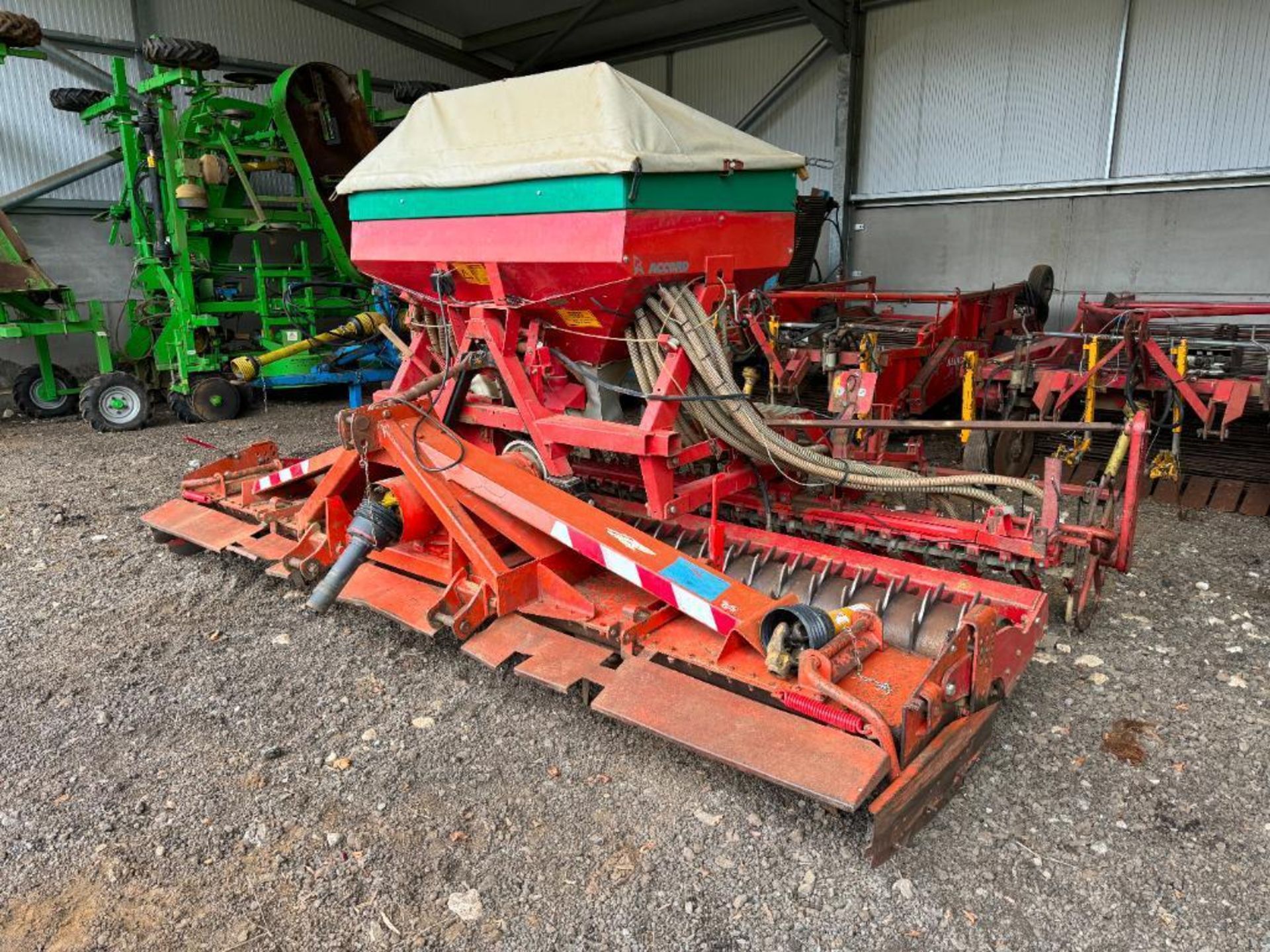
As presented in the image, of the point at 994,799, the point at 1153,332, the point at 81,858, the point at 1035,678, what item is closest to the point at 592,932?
the point at 994,799

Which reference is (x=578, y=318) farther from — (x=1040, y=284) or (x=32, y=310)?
(x=32, y=310)

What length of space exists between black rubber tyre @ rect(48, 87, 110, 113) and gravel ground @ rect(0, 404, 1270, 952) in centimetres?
790

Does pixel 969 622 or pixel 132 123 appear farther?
pixel 132 123

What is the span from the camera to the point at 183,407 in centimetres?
877

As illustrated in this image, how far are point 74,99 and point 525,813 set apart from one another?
10.2 meters

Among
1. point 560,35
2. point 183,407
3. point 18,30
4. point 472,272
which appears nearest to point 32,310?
point 183,407

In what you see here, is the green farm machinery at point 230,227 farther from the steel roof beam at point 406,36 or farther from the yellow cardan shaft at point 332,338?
the steel roof beam at point 406,36

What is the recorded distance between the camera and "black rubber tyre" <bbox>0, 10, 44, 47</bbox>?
24.2ft

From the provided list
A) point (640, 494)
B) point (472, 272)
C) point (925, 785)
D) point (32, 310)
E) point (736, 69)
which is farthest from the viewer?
point (736, 69)

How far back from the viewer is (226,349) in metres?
9.01

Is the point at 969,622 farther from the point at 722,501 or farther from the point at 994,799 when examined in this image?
the point at 722,501

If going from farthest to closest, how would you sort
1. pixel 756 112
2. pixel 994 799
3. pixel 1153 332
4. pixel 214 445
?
pixel 756 112
pixel 214 445
pixel 1153 332
pixel 994 799

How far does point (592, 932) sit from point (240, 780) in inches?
52.6

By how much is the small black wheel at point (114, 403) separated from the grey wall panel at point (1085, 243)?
8.97m
